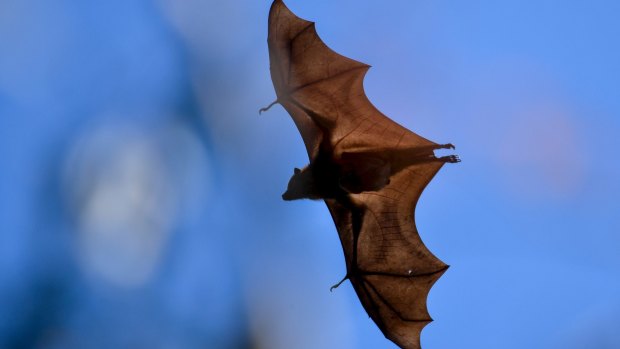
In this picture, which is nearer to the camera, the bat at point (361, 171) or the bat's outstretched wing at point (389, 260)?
the bat at point (361, 171)

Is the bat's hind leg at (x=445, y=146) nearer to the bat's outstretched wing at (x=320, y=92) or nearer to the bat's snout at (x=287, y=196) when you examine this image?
the bat's outstretched wing at (x=320, y=92)

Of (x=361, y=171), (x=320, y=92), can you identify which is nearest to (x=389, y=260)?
(x=361, y=171)

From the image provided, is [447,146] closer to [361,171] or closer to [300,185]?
[361,171]

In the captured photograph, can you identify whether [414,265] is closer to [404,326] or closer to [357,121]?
[404,326]

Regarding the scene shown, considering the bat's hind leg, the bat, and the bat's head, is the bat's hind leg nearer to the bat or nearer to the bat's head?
the bat

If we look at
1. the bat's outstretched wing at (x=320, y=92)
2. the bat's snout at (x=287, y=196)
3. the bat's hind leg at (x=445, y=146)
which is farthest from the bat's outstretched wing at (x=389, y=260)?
the bat's hind leg at (x=445, y=146)

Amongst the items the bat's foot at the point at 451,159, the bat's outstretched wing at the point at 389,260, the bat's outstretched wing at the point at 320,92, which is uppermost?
the bat's outstretched wing at the point at 320,92

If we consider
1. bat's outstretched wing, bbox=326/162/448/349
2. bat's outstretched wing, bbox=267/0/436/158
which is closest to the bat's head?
bat's outstretched wing, bbox=267/0/436/158

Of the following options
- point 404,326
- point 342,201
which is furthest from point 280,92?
point 404,326
